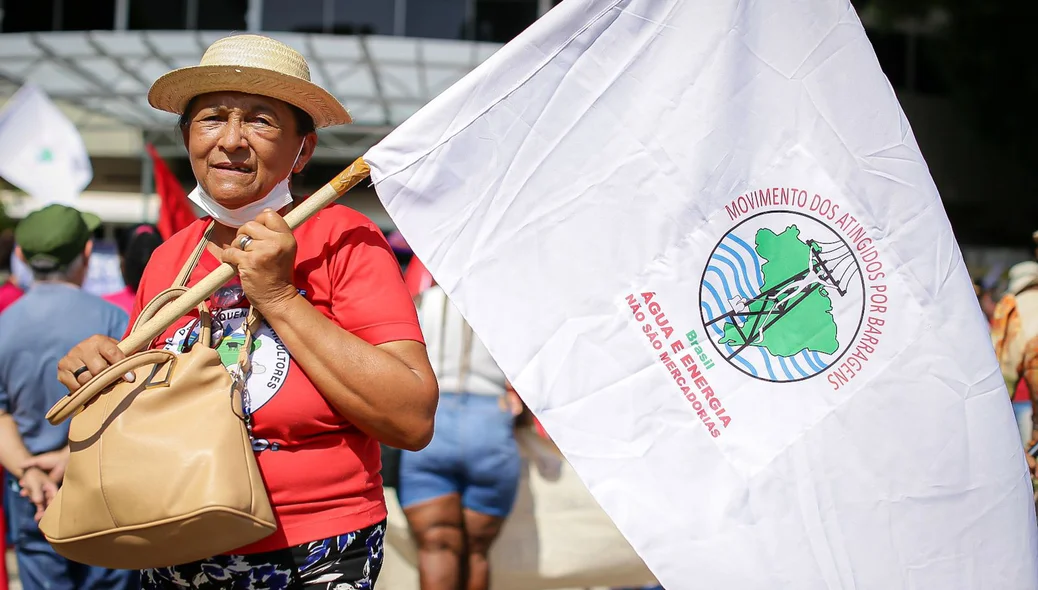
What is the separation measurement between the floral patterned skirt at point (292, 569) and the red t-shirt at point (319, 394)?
0.02 metres

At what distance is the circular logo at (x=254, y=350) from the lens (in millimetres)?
1865

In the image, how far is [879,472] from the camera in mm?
1877

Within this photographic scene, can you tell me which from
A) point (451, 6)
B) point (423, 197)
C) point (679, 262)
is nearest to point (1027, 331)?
point (679, 262)

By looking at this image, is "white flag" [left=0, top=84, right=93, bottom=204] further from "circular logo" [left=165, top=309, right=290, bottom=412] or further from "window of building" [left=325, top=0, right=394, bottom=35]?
"window of building" [left=325, top=0, right=394, bottom=35]

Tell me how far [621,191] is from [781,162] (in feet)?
1.06

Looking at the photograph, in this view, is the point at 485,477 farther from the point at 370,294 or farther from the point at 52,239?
the point at 370,294

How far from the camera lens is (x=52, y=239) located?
3.68 m

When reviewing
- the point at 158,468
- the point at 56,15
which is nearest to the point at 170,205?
the point at 158,468

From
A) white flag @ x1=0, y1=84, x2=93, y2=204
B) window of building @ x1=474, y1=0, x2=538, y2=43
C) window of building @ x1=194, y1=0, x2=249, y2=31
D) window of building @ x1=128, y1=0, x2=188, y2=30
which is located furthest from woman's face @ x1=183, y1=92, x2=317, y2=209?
window of building @ x1=128, y1=0, x2=188, y2=30

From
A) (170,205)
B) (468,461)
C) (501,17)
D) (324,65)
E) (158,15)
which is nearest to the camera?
(468,461)

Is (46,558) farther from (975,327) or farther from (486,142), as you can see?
(975,327)

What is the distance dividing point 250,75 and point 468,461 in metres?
2.45

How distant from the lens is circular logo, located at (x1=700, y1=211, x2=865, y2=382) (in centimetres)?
190

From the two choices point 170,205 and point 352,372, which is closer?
point 352,372
